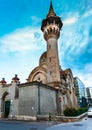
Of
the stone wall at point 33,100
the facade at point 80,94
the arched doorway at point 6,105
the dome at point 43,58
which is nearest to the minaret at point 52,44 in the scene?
the dome at point 43,58

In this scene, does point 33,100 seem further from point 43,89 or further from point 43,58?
point 43,58

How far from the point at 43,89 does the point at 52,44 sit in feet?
44.0

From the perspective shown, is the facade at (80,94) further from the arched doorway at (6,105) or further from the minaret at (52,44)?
the arched doorway at (6,105)

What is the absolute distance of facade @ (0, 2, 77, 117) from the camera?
22.6m

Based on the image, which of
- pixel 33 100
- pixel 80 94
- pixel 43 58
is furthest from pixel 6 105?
pixel 80 94

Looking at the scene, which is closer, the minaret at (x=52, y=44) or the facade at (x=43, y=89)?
the facade at (x=43, y=89)

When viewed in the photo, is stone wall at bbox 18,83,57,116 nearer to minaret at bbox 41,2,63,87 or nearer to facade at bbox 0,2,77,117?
facade at bbox 0,2,77,117

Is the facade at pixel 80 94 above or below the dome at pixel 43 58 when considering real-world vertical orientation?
below

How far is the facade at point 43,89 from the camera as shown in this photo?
22.6 meters

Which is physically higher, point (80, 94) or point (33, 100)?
point (80, 94)

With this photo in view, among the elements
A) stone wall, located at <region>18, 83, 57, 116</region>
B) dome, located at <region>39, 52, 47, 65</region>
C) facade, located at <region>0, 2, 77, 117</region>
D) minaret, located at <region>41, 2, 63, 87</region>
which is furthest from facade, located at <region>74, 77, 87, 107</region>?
stone wall, located at <region>18, 83, 57, 116</region>

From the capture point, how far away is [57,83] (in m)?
30.4

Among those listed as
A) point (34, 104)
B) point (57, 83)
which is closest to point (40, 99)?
point (34, 104)

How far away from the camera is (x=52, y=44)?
113 ft
